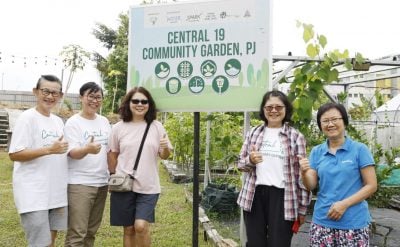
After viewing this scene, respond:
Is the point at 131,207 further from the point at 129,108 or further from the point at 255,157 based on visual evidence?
the point at 255,157

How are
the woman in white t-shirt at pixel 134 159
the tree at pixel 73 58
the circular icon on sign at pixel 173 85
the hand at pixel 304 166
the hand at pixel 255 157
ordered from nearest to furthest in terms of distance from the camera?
the hand at pixel 304 166 → the hand at pixel 255 157 → the woman in white t-shirt at pixel 134 159 → the circular icon on sign at pixel 173 85 → the tree at pixel 73 58

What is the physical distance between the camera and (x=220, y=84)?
2.73 meters

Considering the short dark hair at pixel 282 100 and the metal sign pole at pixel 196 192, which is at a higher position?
the short dark hair at pixel 282 100

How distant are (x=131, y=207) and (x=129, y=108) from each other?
2.18 ft

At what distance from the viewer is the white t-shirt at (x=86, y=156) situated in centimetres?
272

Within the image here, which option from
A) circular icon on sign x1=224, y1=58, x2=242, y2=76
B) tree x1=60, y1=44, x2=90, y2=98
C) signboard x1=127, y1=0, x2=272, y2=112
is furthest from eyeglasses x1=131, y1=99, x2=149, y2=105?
tree x1=60, y1=44, x2=90, y2=98

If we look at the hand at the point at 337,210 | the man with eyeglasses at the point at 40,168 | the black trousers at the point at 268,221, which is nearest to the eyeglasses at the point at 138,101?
the man with eyeglasses at the point at 40,168

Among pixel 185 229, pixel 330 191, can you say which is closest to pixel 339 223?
pixel 330 191

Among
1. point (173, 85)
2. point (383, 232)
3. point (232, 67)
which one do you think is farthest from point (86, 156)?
point (383, 232)

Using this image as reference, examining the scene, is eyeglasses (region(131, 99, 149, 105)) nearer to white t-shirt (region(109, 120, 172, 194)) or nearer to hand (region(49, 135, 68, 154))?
white t-shirt (region(109, 120, 172, 194))

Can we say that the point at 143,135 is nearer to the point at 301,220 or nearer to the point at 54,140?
the point at 54,140

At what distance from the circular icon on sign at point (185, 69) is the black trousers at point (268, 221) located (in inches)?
35.3

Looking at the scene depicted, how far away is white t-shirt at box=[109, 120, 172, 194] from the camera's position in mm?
2701

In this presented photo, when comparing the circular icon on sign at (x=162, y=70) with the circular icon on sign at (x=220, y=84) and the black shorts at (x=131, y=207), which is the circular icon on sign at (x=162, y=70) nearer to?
the circular icon on sign at (x=220, y=84)
